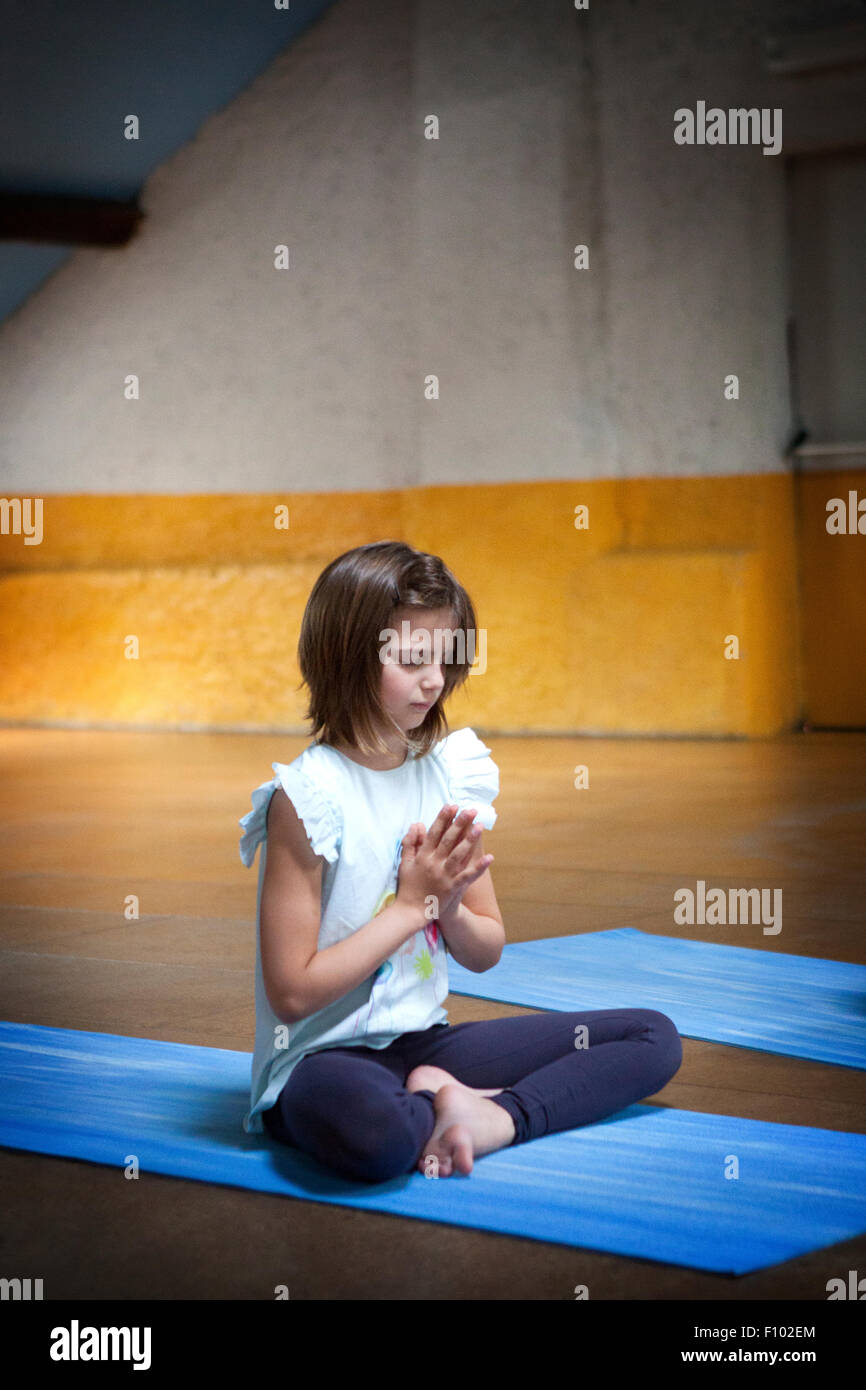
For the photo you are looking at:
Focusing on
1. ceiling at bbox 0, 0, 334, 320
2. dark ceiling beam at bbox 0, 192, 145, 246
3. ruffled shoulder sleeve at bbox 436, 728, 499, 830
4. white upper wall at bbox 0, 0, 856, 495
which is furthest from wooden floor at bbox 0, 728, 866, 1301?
ceiling at bbox 0, 0, 334, 320

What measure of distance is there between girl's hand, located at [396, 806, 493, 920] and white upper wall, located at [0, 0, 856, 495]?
20.3 feet

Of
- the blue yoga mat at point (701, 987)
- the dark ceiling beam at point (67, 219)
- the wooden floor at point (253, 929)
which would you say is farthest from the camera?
the dark ceiling beam at point (67, 219)

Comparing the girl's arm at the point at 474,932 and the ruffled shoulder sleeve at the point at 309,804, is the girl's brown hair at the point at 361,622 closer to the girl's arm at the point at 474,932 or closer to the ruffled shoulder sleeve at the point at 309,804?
the ruffled shoulder sleeve at the point at 309,804

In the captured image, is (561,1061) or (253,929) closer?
(561,1061)

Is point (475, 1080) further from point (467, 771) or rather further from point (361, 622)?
point (361, 622)

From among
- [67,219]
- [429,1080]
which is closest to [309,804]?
[429,1080]

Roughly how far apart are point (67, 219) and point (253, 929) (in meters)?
6.68

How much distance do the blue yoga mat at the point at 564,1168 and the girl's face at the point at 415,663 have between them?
57cm

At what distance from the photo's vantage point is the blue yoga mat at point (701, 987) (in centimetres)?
258

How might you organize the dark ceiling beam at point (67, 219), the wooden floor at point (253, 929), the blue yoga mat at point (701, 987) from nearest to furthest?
the wooden floor at point (253, 929) → the blue yoga mat at point (701, 987) → the dark ceiling beam at point (67, 219)

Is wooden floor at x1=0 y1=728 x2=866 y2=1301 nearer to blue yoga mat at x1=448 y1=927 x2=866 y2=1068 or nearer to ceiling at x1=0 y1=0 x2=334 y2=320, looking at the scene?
blue yoga mat at x1=448 y1=927 x2=866 y2=1068

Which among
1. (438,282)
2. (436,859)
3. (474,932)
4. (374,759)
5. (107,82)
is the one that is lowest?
(474,932)

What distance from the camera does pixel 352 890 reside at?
6.50 ft

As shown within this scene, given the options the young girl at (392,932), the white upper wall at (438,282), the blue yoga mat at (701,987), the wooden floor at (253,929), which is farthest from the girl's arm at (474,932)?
the white upper wall at (438,282)
